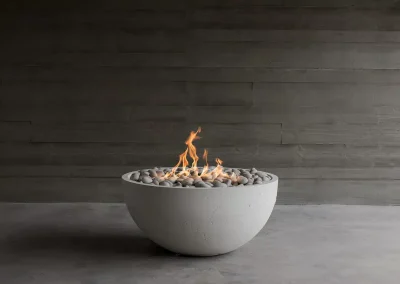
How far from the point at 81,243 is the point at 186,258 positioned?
0.45m

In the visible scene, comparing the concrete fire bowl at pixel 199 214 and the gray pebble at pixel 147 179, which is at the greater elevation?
the gray pebble at pixel 147 179

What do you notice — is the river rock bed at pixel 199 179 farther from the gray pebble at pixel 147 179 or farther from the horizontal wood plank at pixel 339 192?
the horizontal wood plank at pixel 339 192

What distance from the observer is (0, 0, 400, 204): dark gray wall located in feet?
→ 8.51

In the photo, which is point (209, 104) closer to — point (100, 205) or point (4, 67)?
point (100, 205)

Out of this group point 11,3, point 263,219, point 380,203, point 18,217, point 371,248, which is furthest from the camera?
point 380,203

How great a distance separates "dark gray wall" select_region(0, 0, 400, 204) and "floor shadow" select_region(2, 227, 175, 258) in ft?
2.01

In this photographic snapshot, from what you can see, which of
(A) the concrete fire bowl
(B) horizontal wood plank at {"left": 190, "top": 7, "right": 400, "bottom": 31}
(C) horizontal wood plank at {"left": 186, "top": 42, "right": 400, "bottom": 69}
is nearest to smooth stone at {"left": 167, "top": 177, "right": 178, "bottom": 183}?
(A) the concrete fire bowl

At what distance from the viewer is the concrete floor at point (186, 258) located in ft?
5.27

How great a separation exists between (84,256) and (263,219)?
65 cm

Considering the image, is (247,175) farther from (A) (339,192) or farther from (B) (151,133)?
(A) (339,192)

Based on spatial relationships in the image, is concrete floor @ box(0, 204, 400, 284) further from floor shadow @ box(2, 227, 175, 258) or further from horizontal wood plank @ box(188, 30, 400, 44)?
horizontal wood plank @ box(188, 30, 400, 44)

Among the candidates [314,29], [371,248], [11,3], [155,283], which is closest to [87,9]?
[11,3]

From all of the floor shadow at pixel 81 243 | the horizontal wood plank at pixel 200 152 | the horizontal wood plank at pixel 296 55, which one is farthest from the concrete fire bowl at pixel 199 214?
the horizontal wood plank at pixel 296 55

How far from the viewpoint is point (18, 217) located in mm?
2338
